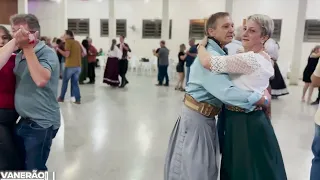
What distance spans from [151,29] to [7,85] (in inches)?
530

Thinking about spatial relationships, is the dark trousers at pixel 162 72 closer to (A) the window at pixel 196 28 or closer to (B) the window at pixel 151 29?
(A) the window at pixel 196 28

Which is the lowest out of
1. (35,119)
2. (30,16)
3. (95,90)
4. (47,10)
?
(95,90)

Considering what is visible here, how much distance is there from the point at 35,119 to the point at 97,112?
374 cm

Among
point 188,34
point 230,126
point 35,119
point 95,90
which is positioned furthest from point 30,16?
point 188,34

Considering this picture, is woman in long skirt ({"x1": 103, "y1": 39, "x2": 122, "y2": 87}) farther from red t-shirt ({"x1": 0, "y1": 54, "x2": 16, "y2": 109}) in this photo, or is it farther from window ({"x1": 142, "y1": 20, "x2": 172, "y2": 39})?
red t-shirt ({"x1": 0, "y1": 54, "x2": 16, "y2": 109})

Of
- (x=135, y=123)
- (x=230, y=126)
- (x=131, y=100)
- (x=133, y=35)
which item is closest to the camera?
(x=230, y=126)

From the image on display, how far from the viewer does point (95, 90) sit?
8.13 m

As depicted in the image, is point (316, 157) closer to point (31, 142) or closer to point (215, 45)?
point (215, 45)

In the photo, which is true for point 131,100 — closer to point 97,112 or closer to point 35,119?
point 97,112

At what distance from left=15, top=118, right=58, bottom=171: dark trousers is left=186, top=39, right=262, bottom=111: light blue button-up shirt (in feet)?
3.02

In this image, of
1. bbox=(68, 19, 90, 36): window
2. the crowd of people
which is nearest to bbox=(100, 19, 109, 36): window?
bbox=(68, 19, 90, 36): window

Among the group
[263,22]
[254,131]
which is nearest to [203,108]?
[254,131]

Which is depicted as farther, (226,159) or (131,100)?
(131,100)

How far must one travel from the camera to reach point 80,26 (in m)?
16.0
